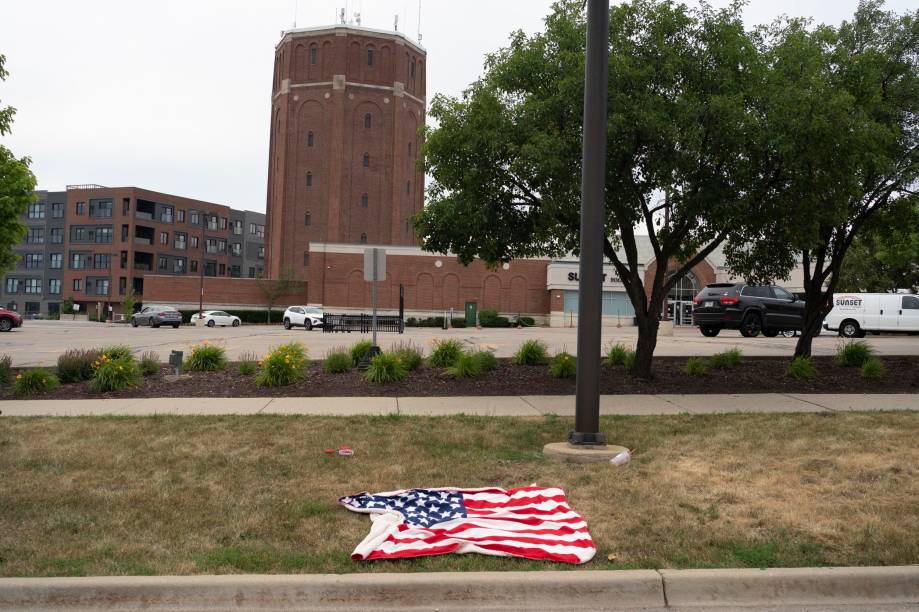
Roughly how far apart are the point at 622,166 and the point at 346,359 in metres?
6.33

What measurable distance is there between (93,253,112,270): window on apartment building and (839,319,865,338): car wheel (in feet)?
273

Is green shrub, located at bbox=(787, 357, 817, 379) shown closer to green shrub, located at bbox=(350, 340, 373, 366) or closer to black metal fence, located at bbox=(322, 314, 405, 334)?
green shrub, located at bbox=(350, 340, 373, 366)

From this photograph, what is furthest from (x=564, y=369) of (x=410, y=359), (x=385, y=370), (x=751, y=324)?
(x=751, y=324)

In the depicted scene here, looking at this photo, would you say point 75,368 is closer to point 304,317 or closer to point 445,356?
point 445,356

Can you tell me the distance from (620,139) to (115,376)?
928cm

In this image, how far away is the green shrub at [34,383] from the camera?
12.7 metres

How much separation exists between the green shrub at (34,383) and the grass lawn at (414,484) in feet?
11.1

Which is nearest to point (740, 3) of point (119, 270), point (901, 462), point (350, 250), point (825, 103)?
point (825, 103)

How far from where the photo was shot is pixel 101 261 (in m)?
91.9

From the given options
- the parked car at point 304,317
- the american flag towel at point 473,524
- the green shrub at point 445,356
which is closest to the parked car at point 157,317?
the parked car at point 304,317

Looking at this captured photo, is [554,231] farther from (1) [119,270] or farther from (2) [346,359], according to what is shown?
(1) [119,270]

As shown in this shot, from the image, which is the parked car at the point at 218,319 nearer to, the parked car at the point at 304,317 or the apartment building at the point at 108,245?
the parked car at the point at 304,317

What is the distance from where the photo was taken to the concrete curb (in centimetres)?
416

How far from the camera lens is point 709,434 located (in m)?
8.70
